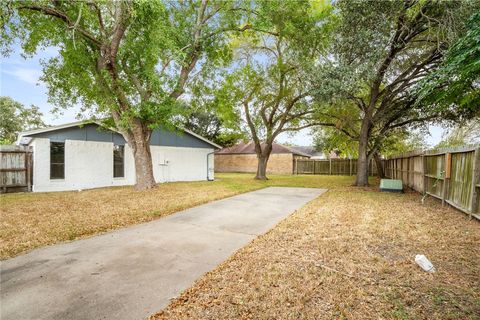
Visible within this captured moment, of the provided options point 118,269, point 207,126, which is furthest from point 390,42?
point 207,126

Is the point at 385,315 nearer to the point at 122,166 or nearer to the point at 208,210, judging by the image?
the point at 208,210

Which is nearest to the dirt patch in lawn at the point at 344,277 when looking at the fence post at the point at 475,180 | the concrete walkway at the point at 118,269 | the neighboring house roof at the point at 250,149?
the concrete walkway at the point at 118,269

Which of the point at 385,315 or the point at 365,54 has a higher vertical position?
the point at 365,54

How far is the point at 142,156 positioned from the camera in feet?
36.3

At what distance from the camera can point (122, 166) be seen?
1391 centimetres

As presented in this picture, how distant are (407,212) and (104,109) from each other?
11.8m

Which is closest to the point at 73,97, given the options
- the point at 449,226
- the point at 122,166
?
the point at 122,166

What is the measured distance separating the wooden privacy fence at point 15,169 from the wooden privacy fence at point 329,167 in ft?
73.5

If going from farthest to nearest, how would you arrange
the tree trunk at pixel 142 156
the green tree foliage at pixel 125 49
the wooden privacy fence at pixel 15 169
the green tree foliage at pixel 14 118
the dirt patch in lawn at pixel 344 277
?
the green tree foliage at pixel 14 118 → the tree trunk at pixel 142 156 → the wooden privacy fence at pixel 15 169 → the green tree foliage at pixel 125 49 → the dirt patch in lawn at pixel 344 277

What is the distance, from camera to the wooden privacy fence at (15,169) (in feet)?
34.0

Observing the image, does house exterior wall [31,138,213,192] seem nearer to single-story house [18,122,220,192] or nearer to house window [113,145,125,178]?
single-story house [18,122,220,192]

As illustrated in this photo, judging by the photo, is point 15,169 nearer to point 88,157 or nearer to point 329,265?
point 88,157

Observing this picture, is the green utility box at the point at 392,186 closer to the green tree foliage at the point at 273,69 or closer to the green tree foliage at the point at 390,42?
the green tree foliage at the point at 390,42

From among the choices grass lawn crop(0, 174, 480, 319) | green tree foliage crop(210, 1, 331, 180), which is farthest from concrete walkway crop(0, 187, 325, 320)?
green tree foliage crop(210, 1, 331, 180)
